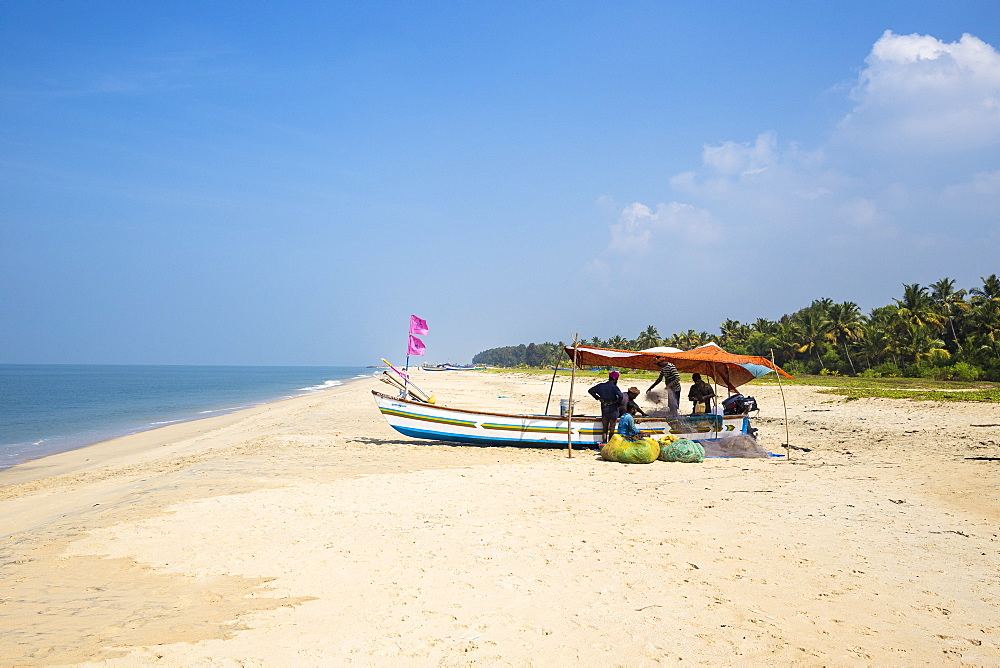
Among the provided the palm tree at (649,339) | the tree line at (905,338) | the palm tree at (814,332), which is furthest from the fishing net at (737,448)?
the palm tree at (649,339)

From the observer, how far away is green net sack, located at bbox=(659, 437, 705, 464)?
42.5ft

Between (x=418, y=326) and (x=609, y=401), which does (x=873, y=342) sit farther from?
(x=418, y=326)

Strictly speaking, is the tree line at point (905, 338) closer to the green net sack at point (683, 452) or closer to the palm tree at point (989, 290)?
the palm tree at point (989, 290)

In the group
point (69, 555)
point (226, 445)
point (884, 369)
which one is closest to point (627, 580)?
point (69, 555)

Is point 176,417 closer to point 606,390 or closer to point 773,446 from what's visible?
point 606,390

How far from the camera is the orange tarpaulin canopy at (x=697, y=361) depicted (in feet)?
50.0

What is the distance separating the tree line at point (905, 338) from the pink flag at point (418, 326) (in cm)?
2878

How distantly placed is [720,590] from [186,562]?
18.4 ft

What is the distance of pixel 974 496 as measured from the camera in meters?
8.77

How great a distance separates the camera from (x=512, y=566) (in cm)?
593

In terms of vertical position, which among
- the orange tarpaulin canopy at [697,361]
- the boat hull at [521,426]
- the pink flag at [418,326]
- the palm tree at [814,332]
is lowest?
the boat hull at [521,426]

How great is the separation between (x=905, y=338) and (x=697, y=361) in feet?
160

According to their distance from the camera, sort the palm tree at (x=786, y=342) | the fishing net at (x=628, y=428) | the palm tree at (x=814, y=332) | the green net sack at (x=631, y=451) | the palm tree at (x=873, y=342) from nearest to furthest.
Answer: the green net sack at (x=631, y=451) → the fishing net at (x=628, y=428) → the palm tree at (x=873, y=342) → the palm tree at (x=814, y=332) → the palm tree at (x=786, y=342)

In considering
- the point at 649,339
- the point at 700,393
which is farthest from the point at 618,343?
the point at 700,393
